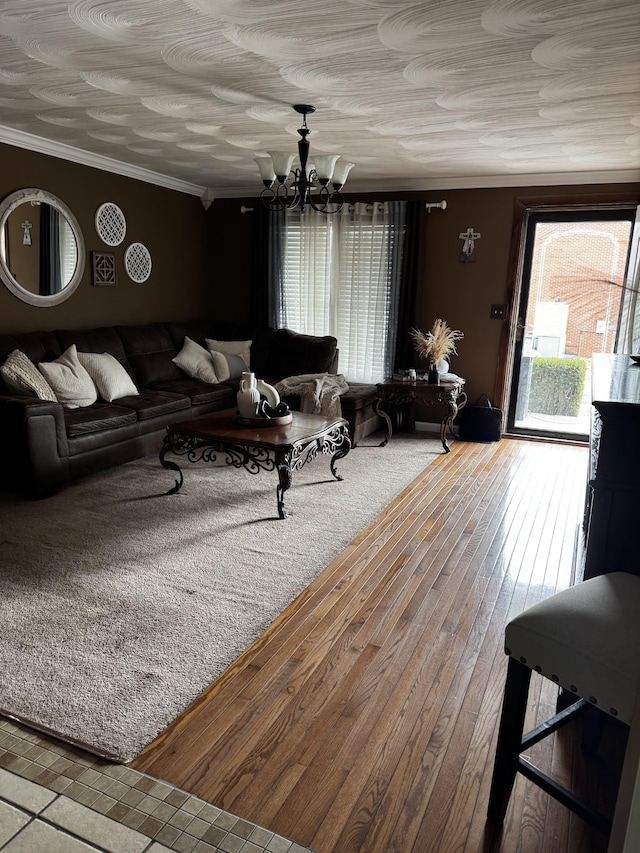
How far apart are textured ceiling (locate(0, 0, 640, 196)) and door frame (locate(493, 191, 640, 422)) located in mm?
427

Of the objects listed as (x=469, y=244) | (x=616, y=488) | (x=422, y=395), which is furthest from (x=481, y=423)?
(x=616, y=488)

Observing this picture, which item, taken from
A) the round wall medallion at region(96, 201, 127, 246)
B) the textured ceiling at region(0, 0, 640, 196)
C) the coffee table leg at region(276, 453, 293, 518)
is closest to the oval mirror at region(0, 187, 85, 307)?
the round wall medallion at region(96, 201, 127, 246)

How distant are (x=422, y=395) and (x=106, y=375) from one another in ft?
9.05

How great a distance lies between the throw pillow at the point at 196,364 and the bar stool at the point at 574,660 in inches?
188

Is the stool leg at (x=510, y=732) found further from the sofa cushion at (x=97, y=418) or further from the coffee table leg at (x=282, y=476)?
the sofa cushion at (x=97, y=418)

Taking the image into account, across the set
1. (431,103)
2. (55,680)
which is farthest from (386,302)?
(55,680)

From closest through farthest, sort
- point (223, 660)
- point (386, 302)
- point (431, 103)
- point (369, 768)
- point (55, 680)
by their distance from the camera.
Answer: point (369, 768) < point (55, 680) < point (223, 660) < point (431, 103) < point (386, 302)

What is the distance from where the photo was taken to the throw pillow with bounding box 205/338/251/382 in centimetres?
612

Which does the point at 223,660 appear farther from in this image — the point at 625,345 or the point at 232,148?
the point at 625,345

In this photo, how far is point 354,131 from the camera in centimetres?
416

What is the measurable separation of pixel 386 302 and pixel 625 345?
228 cm

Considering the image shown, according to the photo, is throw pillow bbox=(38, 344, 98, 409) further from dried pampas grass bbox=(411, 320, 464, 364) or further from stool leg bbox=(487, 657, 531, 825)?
stool leg bbox=(487, 657, 531, 825)

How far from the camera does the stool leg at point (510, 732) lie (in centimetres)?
161

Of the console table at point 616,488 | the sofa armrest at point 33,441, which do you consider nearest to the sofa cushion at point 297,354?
the sofa armrest at point 33,441
